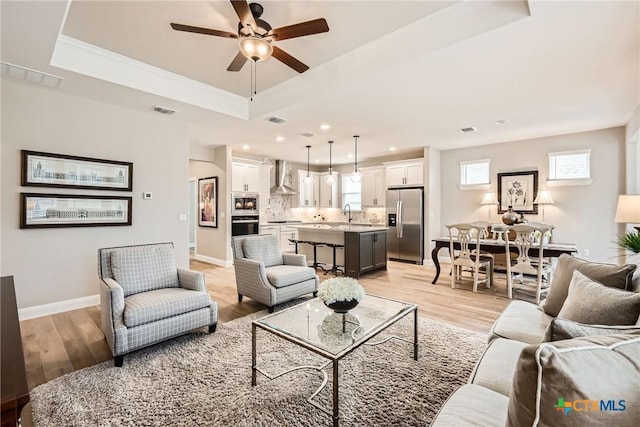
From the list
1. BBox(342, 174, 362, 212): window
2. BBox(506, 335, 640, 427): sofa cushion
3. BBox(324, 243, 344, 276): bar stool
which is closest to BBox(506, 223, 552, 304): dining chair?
BBox(324, 243, 344, 276): bar stool

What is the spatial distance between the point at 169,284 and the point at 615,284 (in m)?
3.66

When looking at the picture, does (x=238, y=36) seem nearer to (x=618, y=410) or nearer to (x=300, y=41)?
(x=300, y=41)

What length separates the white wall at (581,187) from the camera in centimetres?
523

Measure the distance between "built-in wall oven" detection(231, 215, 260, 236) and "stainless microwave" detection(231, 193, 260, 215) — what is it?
3.8 inches

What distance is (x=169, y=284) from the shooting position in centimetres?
315

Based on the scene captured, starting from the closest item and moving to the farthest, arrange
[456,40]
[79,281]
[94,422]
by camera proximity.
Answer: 1. [94,422]
2. [456,40]
3. [79,281]

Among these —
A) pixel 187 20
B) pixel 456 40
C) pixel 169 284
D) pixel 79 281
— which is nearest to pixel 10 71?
pixel 187 20

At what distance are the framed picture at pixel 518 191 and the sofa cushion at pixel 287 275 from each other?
4627 mm

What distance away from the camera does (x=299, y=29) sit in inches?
88.6

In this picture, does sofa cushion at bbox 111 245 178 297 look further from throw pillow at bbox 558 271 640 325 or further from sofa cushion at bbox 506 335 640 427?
throw pillow at bbox 558 271 640 325

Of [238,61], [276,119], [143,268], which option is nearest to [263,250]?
[143,268]

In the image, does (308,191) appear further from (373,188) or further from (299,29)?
(299,29)

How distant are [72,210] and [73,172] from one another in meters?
0.48

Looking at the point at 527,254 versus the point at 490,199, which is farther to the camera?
the point at 490,199
